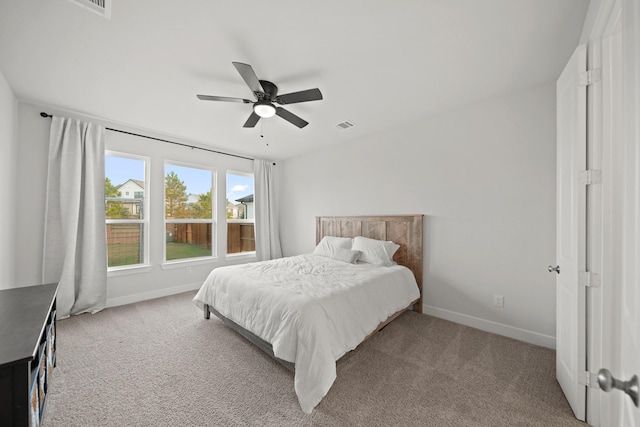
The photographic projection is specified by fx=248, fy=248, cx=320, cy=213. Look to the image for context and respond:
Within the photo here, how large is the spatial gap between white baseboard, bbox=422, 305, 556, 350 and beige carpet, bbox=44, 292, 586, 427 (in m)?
0.10

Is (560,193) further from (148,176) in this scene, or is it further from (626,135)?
(148,176)

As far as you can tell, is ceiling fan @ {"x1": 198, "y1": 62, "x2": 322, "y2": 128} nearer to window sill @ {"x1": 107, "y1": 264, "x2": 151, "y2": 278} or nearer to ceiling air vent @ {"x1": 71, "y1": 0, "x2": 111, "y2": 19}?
ceiling air vent @ {"x1": 71, "y1": 0, "x2": 111, "y2": 19}

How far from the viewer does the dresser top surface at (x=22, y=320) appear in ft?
3.43

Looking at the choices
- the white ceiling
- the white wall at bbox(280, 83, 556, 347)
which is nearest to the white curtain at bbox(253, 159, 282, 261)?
the white ceiling

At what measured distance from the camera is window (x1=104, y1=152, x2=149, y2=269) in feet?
11.6

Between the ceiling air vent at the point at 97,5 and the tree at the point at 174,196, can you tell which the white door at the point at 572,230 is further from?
the tree at the point at 174,196

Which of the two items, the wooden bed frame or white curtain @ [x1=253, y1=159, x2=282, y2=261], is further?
white curtain @ [x1=253, y1=159, x2=282, y2=261]

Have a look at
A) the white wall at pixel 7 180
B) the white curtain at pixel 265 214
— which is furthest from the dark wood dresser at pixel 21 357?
the white curtain at pixel 265 214

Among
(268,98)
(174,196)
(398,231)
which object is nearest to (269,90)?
(268,98)

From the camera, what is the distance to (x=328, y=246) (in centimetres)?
393

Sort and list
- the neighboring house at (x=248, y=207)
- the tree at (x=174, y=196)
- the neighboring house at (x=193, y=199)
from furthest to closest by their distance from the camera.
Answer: the neighboring house at (x=248, y=207) → the neighboring house at (x=193, y=199) → the tree at (x=174, y=196)

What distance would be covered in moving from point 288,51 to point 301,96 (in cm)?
34

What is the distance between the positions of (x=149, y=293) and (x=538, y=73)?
17.7ft

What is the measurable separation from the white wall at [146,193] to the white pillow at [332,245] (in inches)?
72.0
